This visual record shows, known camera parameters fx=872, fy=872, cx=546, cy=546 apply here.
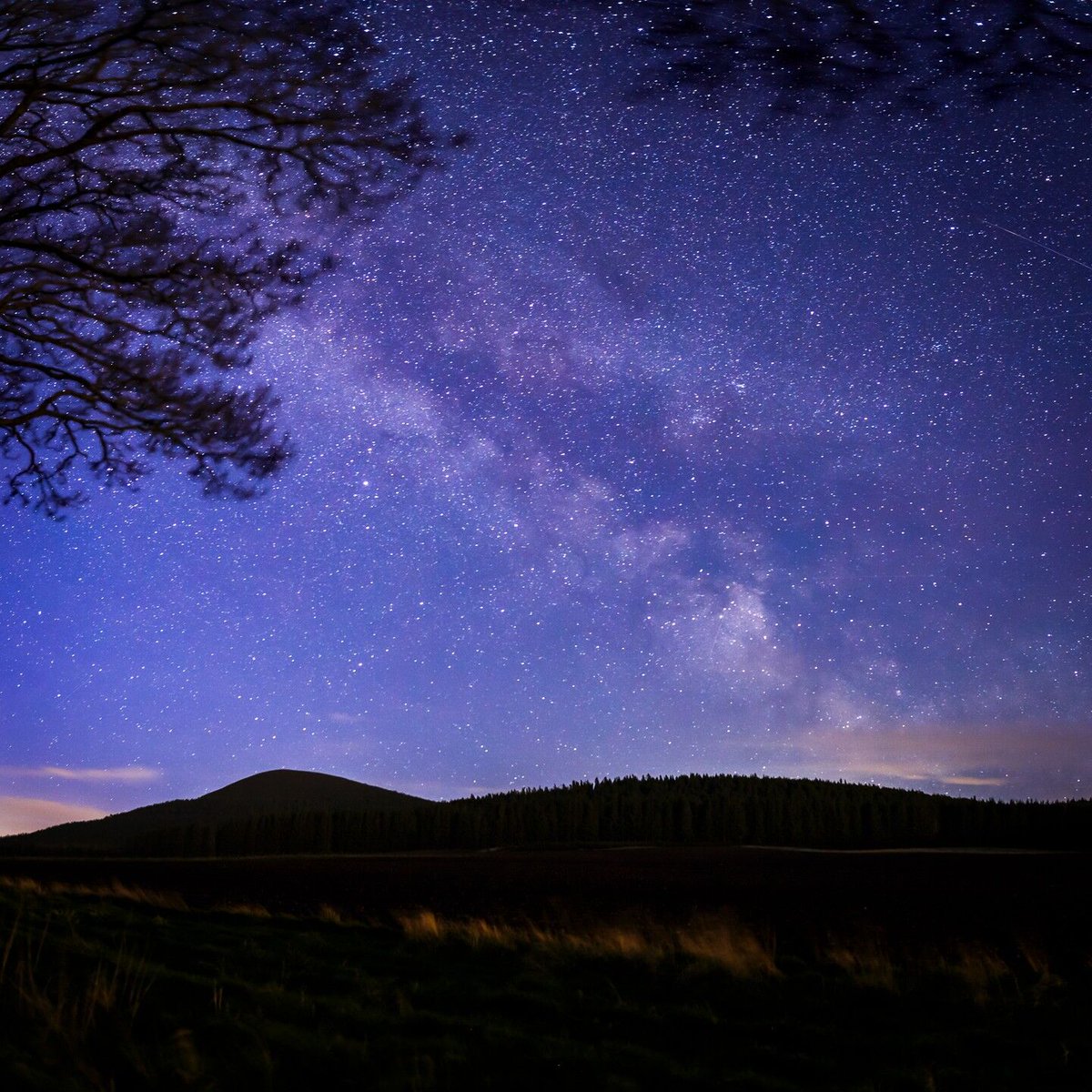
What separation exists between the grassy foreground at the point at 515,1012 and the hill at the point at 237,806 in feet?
276

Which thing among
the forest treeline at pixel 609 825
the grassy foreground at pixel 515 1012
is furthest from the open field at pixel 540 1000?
the forest treeline at pixel 609 825

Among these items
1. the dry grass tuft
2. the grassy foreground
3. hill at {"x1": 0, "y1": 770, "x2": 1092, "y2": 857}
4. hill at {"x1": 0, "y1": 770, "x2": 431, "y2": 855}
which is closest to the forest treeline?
hill at {"x1": 0, "y1": 770, "x2": 1092, "y2": 857}

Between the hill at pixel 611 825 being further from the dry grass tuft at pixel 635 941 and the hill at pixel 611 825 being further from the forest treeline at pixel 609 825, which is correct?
the dry grass tuft at pixel 635 941

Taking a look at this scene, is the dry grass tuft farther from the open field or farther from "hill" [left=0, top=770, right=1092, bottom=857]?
"hill" [left=0, top=770, right=1092, bottom=857]

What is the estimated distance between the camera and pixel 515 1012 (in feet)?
21.1

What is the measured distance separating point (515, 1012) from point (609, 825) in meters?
86.7

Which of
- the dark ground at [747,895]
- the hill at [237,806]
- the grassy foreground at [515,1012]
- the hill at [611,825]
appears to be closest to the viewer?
the grassy foreground at [515,1012]

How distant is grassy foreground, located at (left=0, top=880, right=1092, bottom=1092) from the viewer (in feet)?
14.1

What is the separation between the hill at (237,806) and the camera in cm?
9950

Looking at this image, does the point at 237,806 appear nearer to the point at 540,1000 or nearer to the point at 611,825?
the point at 611,825

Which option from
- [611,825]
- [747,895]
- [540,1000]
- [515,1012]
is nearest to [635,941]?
[540,1000]

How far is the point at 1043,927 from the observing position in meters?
12.2

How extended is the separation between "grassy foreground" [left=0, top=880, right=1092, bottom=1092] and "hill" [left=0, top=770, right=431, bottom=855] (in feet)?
276

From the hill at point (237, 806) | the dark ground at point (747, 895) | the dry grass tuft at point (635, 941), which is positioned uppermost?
the dry grass tuft at point (635, 941)
